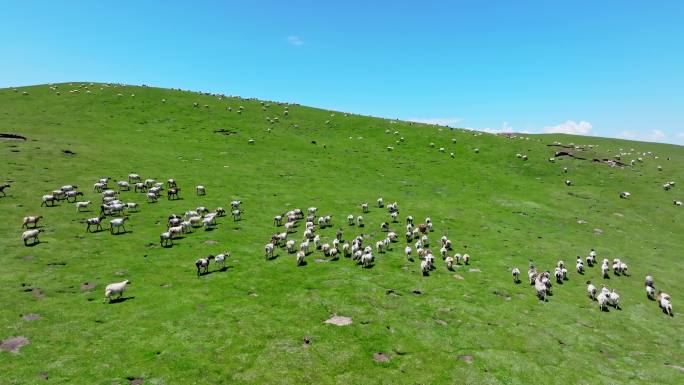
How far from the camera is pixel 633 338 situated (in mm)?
25562

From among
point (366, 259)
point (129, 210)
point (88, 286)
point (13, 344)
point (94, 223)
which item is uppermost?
point (129, 210)

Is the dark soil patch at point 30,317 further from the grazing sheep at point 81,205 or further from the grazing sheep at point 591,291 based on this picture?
the grazing sheep at point 591,291

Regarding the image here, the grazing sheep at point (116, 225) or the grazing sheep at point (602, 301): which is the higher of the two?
the grazing sheep at point (116, 225)

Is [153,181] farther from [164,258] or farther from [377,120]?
[377,120]

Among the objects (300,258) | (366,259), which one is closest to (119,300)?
(300,258)

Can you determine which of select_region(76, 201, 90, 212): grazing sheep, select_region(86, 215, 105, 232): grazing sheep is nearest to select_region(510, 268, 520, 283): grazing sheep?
select_region(86, 215, 105, 232): grazing sheep

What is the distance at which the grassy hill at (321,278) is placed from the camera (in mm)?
20375

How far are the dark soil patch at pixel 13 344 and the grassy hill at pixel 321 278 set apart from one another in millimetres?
497

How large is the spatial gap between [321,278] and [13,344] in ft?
63.7

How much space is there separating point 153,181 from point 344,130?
52.6 m

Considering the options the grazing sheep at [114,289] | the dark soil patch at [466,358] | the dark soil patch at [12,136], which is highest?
the dark soil patch at [12,136]

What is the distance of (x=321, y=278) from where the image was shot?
3031 cm

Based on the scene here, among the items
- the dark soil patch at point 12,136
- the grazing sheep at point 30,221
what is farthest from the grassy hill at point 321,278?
the dark soil patch at point 12,136

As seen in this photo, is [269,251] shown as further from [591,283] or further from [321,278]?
[591,283]
